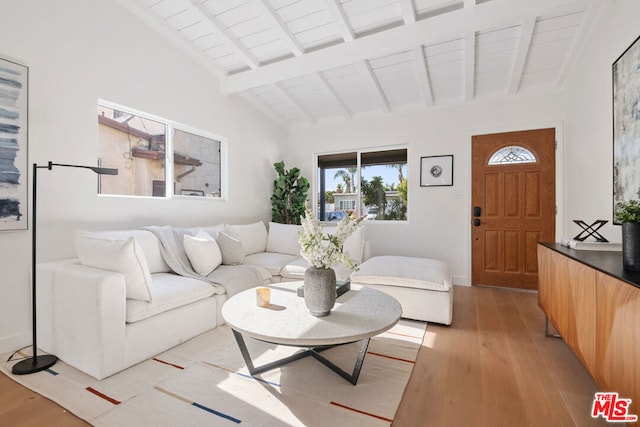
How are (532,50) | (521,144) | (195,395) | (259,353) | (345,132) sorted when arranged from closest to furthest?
1. (195,395)
2. (259,353)
3. (532,50)
4. (521,144)
5. (345,132)

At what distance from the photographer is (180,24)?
325 centimetres

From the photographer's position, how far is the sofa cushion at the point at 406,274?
2.73m

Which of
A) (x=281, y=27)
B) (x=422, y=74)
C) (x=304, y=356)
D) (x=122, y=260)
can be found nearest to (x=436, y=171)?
(x=422, y=74)

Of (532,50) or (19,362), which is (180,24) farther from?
(532,50)

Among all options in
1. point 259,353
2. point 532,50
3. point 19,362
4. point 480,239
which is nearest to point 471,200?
point 480,239

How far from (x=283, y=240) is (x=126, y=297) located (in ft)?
7.43

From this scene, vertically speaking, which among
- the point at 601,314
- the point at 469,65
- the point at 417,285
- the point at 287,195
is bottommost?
the point at 417,285

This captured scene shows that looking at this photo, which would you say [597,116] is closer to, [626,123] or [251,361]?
[626,123]

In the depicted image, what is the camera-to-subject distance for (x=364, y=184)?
5.02 m

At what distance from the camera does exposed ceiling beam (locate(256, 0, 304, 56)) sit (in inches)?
110

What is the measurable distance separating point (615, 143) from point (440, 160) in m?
2.22

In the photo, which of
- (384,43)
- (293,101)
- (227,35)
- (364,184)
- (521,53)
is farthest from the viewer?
(364,184)

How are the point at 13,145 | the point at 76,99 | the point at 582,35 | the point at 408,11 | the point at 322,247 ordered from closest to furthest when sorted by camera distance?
the point at 322,247
the point at 13,145
the point at 76,99
the point at 408,11
the point at 582,35

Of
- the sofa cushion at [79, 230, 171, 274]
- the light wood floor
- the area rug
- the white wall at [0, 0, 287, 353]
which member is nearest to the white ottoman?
the light wood floor
